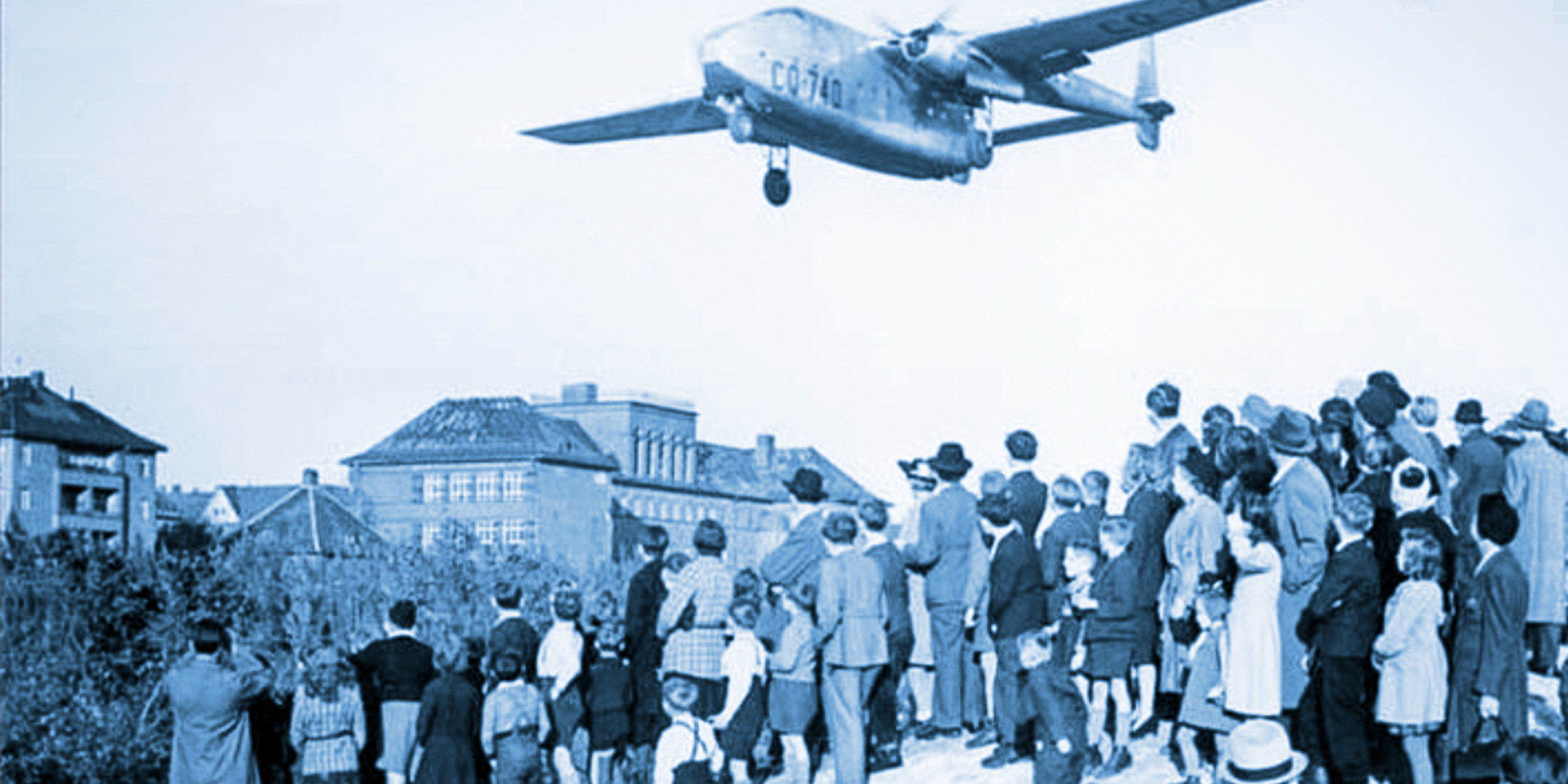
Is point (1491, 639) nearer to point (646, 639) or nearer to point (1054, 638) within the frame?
point (1054, 638)

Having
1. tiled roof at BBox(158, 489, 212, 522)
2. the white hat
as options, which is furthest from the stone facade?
the white hat

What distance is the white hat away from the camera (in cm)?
491

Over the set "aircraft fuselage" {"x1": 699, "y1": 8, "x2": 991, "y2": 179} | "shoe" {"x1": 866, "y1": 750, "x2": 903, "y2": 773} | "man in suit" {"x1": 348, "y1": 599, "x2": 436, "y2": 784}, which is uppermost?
"aircraft fuselage" {"x1": 699, "y1": 8, "x2": 991, "y2": 179}

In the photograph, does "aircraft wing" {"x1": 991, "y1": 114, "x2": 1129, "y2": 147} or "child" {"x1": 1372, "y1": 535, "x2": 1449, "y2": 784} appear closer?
"child" {"x1": 1372, "y1": 535, "x2": 1449, "y2": 784}

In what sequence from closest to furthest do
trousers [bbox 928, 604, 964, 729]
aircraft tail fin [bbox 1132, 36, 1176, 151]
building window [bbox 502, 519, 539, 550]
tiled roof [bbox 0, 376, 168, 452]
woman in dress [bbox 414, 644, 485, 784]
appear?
1. woman in dress [bbox 414, 644, 485, 784]
2. trousers [bbox 928, 604, 964, 729]
3. aircraft tail fin [bbox 1132, 36, 1176, 151]
4. tiled roof [bbox 0, 376, 168, 452]
5. building window [bbox 502, 519, 539, 550]

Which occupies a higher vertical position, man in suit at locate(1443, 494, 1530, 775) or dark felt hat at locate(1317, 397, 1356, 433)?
dark felt hat at locate(1317, 397, 1356, 433)

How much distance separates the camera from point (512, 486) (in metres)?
66.5

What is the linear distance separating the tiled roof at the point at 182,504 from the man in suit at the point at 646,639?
225ft

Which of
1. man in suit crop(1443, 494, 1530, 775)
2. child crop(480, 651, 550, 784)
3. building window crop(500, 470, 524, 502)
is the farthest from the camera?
building window crop(500, 470, 524, 502)

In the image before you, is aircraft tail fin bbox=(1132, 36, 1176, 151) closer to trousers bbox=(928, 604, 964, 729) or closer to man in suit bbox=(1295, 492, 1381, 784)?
trousers bbox=(928, 604, 964, 729)

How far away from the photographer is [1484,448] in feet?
28.5

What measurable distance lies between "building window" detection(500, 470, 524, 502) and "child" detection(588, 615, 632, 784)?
57641 mm

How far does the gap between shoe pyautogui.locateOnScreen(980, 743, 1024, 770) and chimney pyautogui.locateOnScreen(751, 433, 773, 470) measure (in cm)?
8212

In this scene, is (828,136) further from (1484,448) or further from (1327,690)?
(1327,690)
